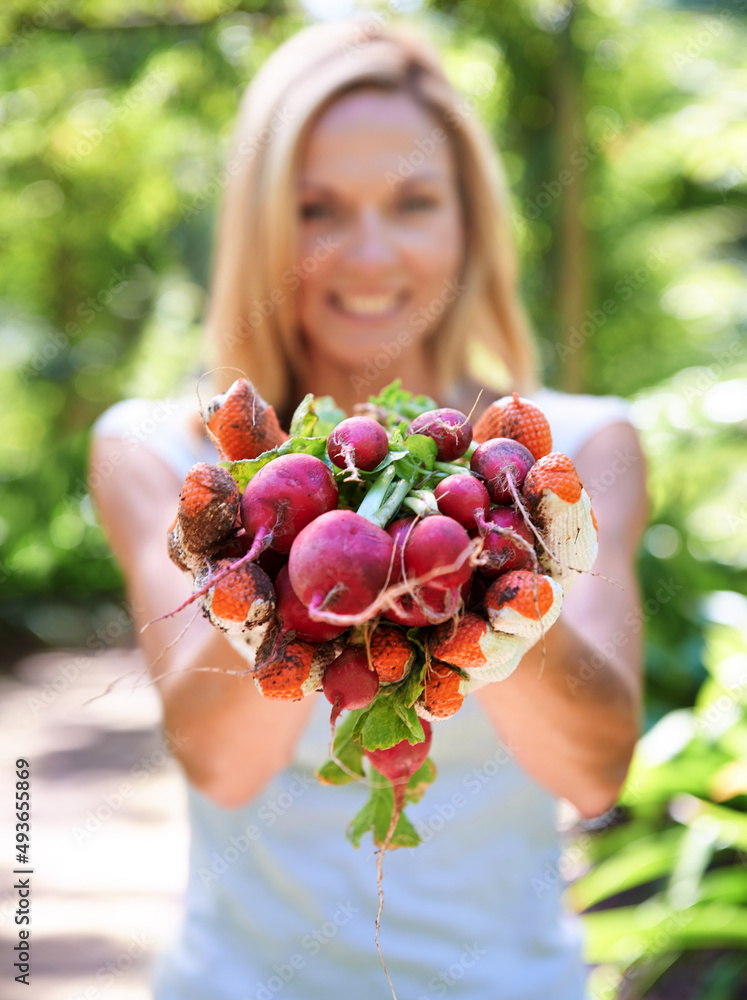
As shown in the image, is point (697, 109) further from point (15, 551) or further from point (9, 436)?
point (9, 436)

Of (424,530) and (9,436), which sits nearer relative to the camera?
(424,530)

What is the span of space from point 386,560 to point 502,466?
0.18 metres

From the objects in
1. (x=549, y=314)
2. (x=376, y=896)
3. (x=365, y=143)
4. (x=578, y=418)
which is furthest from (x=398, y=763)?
(x=549, y=314)

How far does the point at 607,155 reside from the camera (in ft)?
18.0

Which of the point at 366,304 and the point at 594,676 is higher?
the point at 366,304

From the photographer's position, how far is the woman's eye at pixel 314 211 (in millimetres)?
1843

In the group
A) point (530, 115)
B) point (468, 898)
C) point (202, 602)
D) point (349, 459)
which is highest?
point (530, 115)

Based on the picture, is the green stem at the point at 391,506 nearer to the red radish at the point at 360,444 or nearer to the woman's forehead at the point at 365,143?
the red radish at the point at 360,444

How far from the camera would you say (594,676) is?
1.32m

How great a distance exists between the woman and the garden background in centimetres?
131

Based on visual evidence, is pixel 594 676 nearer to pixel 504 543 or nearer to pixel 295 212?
pixel 504 543

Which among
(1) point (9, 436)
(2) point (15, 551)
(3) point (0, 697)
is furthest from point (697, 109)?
(1) point (9, 436)

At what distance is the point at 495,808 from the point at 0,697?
615cm

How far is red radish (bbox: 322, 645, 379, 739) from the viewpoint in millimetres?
872
